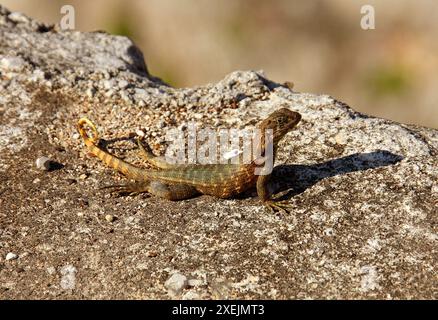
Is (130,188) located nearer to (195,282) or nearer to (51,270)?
(51,270)

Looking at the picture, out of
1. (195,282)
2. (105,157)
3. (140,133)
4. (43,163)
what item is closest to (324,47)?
(140,133)

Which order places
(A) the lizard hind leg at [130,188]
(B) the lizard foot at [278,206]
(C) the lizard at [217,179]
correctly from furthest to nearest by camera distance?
(A) the lizard hind leg at [130,188] < (C) the lizard at [217,179] < (B) the lizard foot at [278,206]

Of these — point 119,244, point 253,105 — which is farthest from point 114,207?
point 253,105

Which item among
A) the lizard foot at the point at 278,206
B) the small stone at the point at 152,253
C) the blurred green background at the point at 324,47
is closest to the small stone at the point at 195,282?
the small stone at the point at 152,253

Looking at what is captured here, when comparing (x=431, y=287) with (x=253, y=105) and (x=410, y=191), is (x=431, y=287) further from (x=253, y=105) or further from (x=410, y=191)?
(x=253, y=105)

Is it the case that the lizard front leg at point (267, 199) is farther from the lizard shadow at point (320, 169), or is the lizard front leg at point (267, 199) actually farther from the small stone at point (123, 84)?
the small stone at point (123, 84)

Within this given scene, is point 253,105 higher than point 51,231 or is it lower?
A: higher
